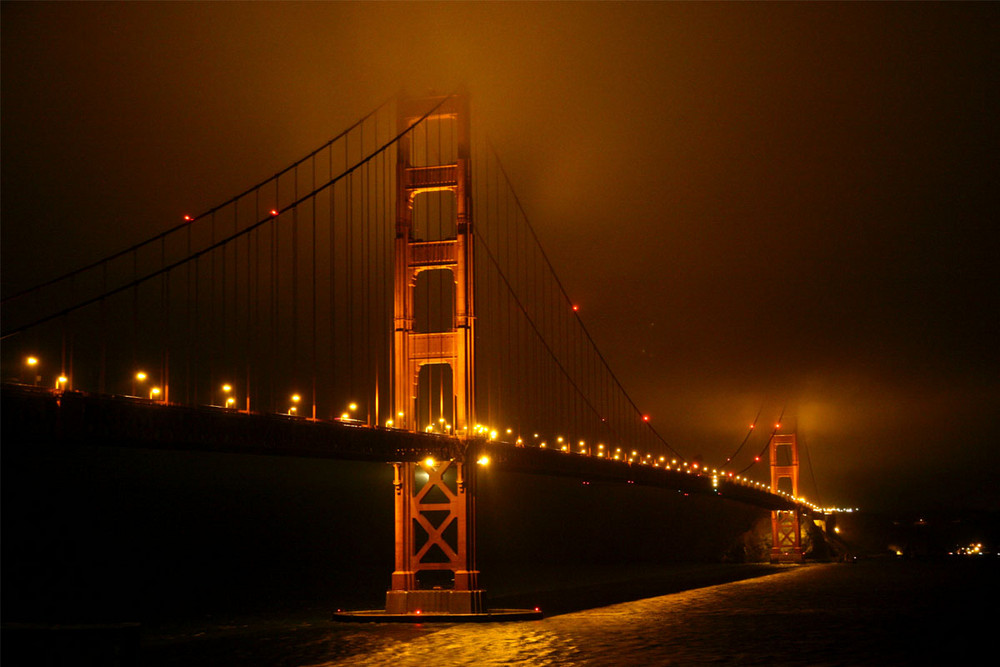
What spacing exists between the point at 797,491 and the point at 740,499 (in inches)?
2079

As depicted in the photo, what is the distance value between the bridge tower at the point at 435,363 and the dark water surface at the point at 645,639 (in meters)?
1.64

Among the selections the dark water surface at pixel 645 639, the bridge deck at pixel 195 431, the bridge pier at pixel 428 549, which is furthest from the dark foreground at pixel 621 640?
the bridge deck at pixel 195 431

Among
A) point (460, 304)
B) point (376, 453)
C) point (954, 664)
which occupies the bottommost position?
point (954, 664)

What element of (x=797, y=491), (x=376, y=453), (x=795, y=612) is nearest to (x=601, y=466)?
(x=795, y=612)

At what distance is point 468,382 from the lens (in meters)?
38.4

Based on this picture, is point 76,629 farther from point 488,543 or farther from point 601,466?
point 488,543

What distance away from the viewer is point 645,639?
33250 mm

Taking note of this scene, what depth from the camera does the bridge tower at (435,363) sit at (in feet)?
124

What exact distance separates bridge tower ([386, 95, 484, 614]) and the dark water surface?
1.64m

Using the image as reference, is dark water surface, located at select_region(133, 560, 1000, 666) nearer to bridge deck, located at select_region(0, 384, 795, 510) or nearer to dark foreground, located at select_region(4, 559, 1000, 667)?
dark foreground, located at select_region(4, 559, 1000, 667)

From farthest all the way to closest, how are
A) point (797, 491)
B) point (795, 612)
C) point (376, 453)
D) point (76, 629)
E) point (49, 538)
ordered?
point (797, 491), point (49, 538), point (795, 612), point (376, 453), point (76, 629)

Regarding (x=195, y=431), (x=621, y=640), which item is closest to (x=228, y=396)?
(x=195, y=431)

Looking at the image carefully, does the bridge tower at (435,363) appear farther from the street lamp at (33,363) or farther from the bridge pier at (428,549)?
the street lamp at (33,363)

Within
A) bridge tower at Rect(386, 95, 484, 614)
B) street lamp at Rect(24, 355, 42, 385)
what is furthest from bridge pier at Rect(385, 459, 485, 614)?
street lamp at Rect(24, 355, 42, 385)
